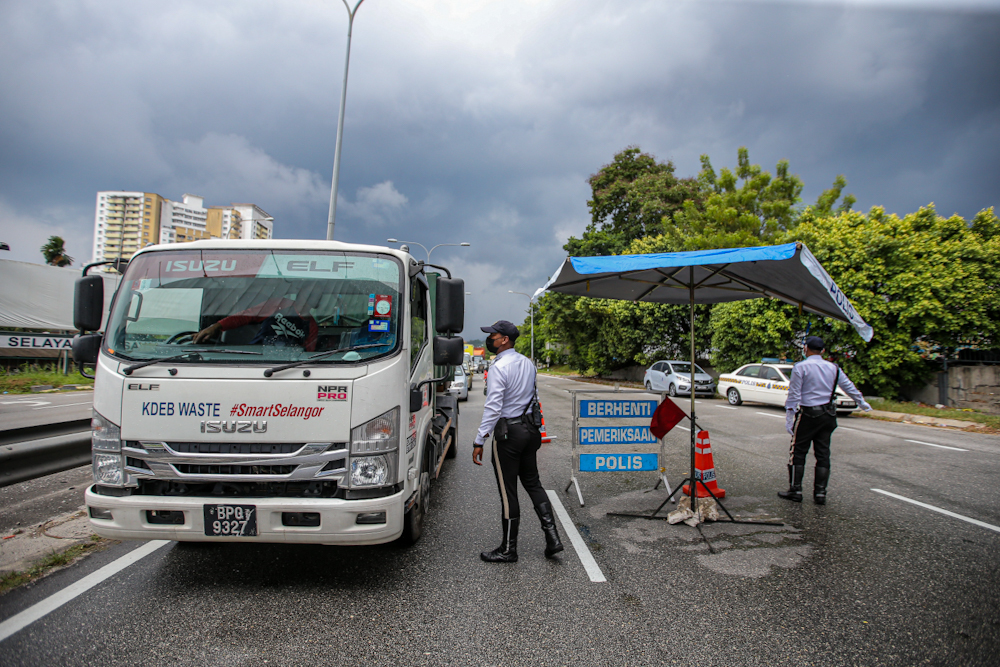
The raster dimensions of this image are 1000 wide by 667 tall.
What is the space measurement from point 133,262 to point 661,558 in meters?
4.55

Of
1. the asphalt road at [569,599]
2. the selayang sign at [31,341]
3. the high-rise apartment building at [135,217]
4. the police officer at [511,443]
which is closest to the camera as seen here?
the asphalt road at [569,599]

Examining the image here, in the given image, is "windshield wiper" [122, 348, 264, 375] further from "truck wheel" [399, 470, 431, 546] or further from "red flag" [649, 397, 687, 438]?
"red flag" [649, 397, 687, 438]

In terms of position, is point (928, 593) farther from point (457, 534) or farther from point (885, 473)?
point (885, 473)

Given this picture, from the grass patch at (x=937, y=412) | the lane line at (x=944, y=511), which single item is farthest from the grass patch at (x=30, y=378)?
the grass patch at (x=937, y=412)

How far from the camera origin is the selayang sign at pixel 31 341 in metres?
24.2

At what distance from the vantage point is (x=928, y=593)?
3492 mm

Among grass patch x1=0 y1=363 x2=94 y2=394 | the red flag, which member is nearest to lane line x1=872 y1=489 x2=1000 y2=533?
the red flag

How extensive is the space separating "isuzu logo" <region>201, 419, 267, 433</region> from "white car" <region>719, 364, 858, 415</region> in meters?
14.8

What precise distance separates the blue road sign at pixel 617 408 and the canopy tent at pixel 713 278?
645 mm

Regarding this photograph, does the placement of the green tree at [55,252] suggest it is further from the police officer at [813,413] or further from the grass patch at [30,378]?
the police officer at [813,413]

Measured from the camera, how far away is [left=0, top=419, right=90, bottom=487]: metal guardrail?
12.2 ft

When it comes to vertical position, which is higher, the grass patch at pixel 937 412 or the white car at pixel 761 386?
the white car at pixel 761 386

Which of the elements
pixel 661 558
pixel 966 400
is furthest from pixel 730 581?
pixel 966 400

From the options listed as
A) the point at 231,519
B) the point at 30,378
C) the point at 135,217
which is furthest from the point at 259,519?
the point at 135,217
